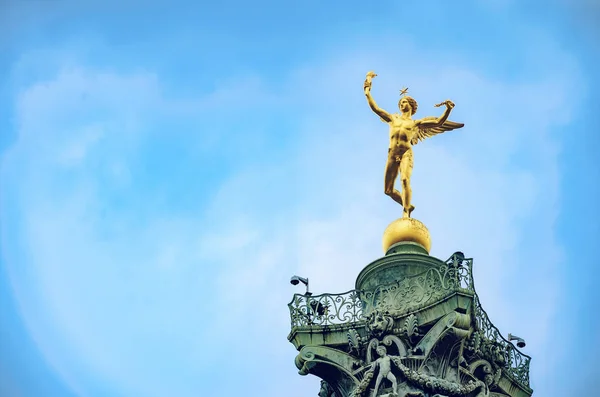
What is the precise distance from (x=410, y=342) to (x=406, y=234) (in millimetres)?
4893

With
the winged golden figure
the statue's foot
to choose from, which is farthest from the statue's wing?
the statue's foot

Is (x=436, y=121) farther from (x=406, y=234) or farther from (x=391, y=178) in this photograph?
(x=406, y=234)

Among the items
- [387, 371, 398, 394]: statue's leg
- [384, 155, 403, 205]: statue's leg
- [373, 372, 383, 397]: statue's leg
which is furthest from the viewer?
[384, 155, 403, 205]: statue's leg

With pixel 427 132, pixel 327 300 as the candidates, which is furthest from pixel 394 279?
pixel 427 132

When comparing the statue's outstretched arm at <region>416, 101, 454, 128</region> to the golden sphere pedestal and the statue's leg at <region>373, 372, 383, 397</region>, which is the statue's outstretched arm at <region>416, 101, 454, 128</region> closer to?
the golden sphere pedestal

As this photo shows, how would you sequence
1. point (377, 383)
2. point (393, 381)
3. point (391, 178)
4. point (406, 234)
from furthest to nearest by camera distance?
point (391, 178)
point (406, 234)
point (377, 383)
point (393, 381)

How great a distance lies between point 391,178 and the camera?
154 ft

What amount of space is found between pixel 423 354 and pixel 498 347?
9.51ft

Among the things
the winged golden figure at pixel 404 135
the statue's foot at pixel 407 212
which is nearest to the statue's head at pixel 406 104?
the winged golden figure at pixel 404 135

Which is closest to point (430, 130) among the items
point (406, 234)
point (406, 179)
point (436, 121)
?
point (436, 121)

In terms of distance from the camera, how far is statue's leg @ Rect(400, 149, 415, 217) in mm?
46219

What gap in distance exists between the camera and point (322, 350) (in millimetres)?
41688

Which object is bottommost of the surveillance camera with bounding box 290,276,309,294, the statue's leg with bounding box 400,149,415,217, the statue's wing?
the surveillance camera with bounding box 290,276,309,294

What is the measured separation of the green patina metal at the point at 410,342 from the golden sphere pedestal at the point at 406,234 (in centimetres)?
192
